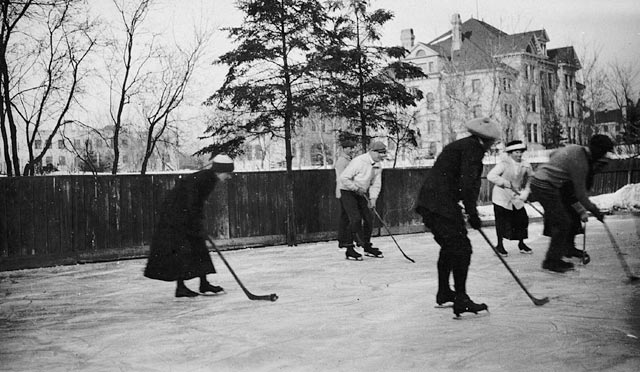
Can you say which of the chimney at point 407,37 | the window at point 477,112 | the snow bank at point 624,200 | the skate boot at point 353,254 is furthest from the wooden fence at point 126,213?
the chimney at point 407,37

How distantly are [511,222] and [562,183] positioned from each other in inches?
99.9

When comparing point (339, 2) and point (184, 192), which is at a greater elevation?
point (339, 2)

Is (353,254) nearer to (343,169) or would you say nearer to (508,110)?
(343,169)

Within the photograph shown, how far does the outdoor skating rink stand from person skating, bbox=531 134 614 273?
12.7 inches

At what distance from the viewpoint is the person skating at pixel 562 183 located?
7219 mm

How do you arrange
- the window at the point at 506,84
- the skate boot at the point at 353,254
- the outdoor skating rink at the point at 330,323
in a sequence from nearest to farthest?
the outdoor skating rink at the point at 330,323, the skate boot at the point at 353,254, the window at the point at 506,84

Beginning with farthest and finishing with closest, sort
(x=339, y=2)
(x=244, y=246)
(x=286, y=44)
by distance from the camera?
1. (x=339, y=2)
2. (x=286, y=44)
3. (x=244, y=246)

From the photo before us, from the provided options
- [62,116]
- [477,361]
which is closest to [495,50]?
[62,116]

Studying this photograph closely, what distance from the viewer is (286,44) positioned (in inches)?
576

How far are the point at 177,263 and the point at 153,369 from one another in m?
2.82

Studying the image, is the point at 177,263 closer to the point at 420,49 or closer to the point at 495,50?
the point at 495,50

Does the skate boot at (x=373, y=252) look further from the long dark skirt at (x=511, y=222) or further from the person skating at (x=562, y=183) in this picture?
the person skating at (x=562, y=183)

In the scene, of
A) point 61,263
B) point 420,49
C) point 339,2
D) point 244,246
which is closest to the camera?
point 61,263

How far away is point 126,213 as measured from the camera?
11547 mm
